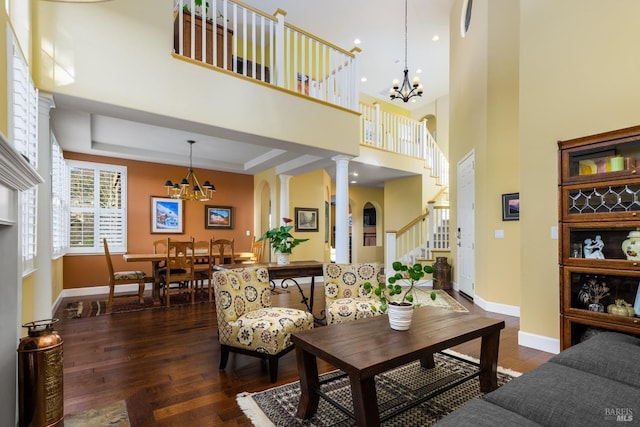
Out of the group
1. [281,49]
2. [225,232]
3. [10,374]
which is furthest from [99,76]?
[225,232]

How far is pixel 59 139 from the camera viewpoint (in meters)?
5.07

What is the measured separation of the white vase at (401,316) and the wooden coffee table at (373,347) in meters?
0.04

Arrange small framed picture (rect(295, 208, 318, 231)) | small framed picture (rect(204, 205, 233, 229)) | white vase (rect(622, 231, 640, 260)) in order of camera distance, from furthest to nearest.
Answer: small framed picture (rect(295, 208, 318, 231)) → small framed picture (rect(204, 205, 233, 229)) → white vase (rect(622, 231, 640, 260))

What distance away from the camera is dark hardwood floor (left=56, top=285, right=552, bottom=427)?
2.11 m

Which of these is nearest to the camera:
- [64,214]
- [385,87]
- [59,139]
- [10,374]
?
[10,374]

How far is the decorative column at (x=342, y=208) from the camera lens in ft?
16.9

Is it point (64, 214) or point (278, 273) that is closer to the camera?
point (278, 273)

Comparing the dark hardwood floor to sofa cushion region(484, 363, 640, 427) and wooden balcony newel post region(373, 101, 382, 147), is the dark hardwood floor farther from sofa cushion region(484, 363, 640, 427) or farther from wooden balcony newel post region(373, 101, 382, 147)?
wooden balcony newel post region(373, 101, 382, 147)

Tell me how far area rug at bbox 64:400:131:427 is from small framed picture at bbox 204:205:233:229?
5.53 metres

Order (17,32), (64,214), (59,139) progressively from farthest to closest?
1. (64,214)
2. (59,139)
3. (17,32)

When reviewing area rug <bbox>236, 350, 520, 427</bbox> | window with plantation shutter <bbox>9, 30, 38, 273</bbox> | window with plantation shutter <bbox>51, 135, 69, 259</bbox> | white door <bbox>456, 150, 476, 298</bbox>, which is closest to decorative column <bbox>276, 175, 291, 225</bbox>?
white door <bbox>456, 150, 476, 298</bbox>

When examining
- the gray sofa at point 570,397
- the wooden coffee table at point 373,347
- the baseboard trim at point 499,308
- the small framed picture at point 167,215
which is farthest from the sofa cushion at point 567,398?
the small framed picture at point 167,215

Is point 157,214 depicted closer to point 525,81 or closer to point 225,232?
point 225,232

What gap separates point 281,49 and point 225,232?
4.56 metres
